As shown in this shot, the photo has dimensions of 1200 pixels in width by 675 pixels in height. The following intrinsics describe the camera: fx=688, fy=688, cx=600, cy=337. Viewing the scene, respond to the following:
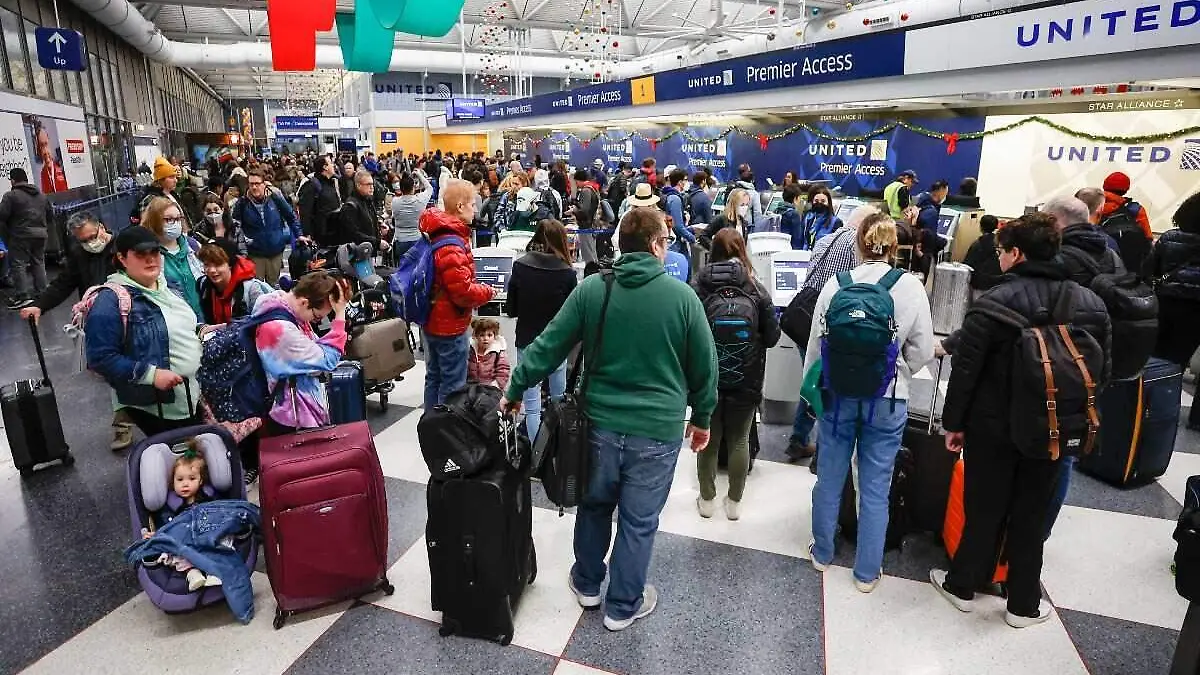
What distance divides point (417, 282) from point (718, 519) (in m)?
1.94

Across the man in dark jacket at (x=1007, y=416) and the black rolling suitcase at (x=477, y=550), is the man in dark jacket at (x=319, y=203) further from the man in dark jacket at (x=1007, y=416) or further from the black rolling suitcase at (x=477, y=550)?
the man in dark jacket at (x=1007, y=416)

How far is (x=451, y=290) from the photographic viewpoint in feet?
11.5

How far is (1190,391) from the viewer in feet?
16.4

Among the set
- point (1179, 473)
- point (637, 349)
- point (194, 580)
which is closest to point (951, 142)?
point (1179, 473)

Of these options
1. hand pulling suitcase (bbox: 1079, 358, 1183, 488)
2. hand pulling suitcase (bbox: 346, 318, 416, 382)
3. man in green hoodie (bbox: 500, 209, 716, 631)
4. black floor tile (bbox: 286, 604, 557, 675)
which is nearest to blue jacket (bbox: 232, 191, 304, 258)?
hand pulling suitcase (bbox: 346, 318, 416, 382)

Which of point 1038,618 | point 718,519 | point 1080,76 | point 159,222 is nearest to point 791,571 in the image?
point 718,519

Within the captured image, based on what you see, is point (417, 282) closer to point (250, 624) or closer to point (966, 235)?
point (250, 624)

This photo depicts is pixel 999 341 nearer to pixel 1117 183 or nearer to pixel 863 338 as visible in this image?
pixel 863 338

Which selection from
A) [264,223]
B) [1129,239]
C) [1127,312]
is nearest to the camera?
[1127,312]

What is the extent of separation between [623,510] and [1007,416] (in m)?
1.38

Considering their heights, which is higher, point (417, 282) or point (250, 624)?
point (417, 282)

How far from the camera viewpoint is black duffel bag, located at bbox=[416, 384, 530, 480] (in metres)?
2.35

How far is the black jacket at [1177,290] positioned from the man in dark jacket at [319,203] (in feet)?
22.3

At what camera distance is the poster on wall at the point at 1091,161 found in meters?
6.97
